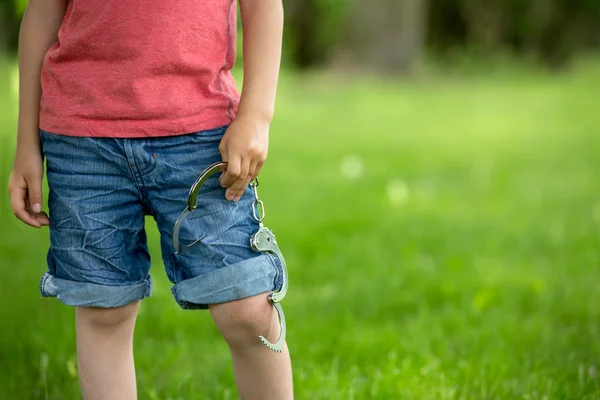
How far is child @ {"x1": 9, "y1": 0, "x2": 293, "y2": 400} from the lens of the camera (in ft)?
5.56

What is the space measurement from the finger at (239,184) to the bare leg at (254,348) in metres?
0.22

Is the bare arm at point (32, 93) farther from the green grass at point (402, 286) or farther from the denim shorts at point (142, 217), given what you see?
the green grass at point (402, 286)

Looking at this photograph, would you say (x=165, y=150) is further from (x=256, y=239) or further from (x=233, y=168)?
(x=256, y=239)

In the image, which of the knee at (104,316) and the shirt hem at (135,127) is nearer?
the shirt hem at (135,127)

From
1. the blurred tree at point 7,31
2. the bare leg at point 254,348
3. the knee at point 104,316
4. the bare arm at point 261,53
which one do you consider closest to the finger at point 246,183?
the bare arm at point 261,53

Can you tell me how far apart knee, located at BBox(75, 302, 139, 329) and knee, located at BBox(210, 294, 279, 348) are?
0.85 feet

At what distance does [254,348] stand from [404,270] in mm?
2211

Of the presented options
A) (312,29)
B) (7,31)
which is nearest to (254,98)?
(312,29)

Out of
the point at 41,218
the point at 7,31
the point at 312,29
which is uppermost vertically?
the point at 41,218

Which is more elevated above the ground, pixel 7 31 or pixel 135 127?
pixel 135 127

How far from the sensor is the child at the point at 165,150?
1694 mm

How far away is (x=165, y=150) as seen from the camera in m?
1.71

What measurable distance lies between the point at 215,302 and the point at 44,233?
9.90 feet

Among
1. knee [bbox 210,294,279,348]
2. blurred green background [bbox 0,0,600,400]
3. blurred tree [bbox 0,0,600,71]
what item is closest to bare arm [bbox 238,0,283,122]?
knee [bbox 210,294,279,348]
